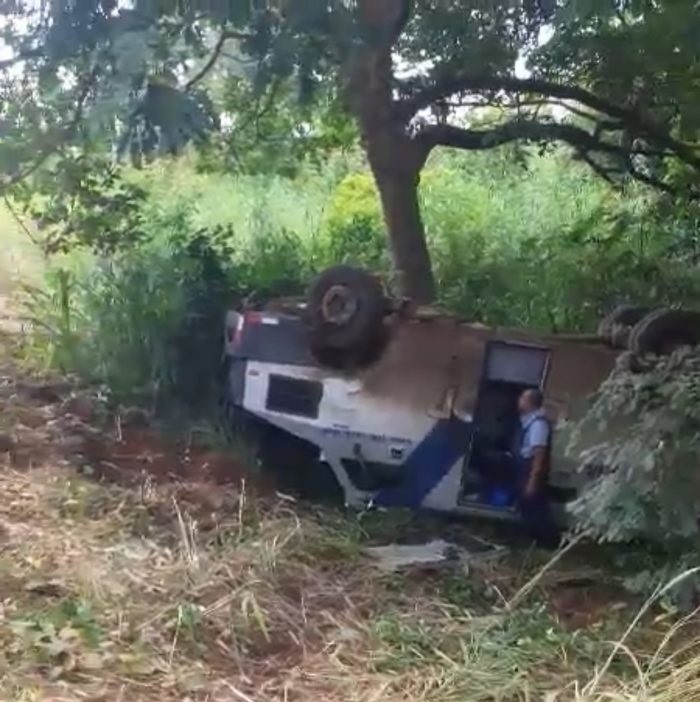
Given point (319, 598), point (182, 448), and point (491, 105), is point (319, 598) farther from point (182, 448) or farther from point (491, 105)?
point (491, 105)

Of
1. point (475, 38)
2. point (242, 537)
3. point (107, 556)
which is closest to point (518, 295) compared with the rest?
point (475, 38)

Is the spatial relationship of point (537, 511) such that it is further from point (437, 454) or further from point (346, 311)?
point (346, 311)

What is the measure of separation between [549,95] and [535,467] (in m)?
3.14

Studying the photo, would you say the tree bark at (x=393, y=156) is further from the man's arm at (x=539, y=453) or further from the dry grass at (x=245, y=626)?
the dry grass at (x=245, y=626)

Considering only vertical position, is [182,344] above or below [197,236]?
below

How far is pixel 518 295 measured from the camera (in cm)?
873

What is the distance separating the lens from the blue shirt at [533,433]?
211 inches

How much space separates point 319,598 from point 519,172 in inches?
230

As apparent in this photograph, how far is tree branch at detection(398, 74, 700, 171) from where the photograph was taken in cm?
745

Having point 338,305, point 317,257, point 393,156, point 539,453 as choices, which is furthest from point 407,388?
point 317,257

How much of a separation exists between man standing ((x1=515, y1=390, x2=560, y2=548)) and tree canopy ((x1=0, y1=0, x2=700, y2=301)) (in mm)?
1818

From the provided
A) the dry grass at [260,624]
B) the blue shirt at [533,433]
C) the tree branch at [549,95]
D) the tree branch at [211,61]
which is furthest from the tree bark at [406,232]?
the dry grass at [260,624]

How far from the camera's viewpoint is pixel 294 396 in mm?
5883

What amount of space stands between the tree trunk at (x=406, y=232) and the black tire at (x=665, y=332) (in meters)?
A: 2.38
